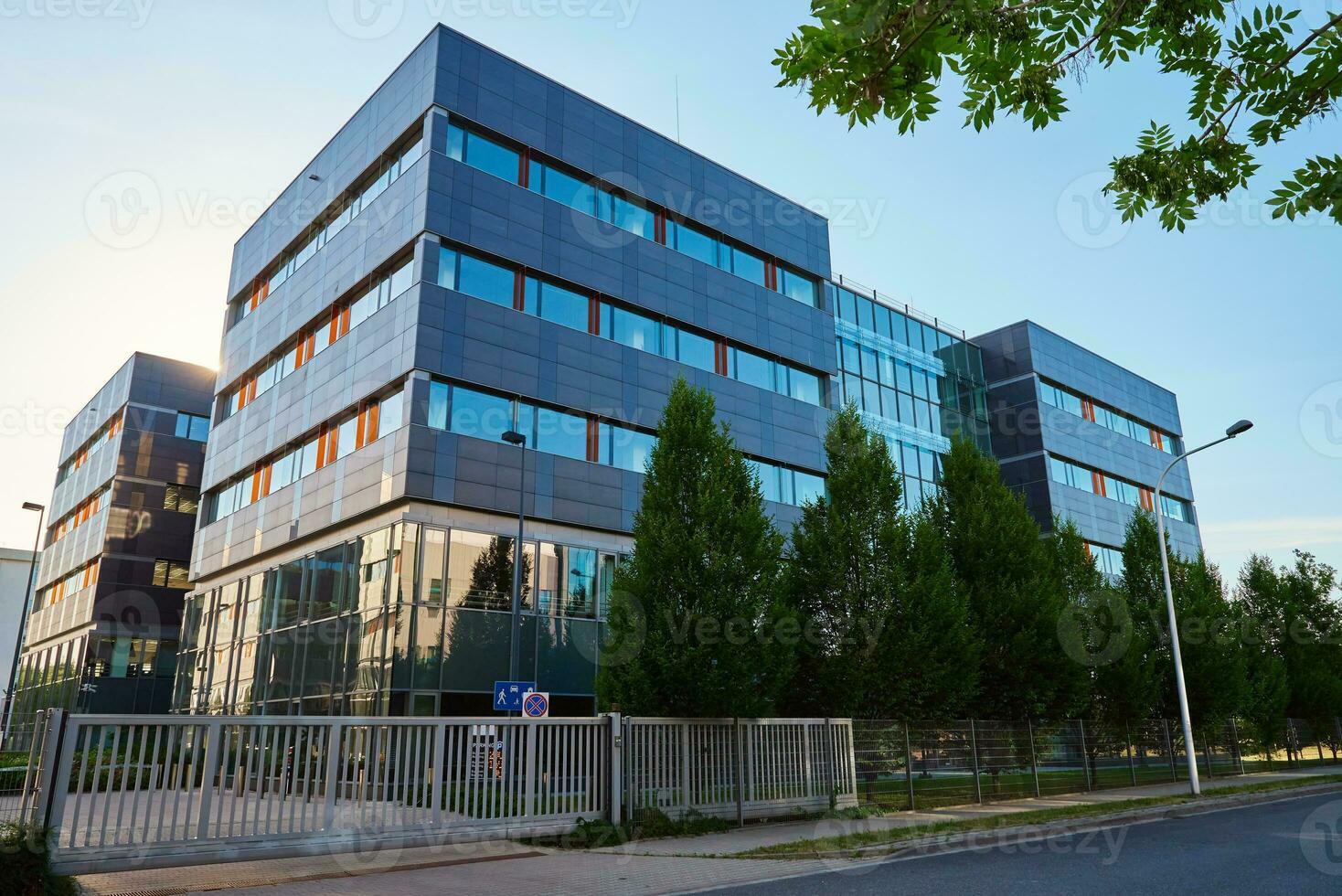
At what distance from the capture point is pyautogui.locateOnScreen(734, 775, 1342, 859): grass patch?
13344mm

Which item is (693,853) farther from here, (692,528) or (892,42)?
(892,42)

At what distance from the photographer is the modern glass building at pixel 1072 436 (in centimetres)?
4900

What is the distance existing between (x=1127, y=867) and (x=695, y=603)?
795 cm

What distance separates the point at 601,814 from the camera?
1502cm

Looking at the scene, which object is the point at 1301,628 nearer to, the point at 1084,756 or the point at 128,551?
the point at 1084,756

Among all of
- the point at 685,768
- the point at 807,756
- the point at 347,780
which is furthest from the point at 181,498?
the point at 347,780

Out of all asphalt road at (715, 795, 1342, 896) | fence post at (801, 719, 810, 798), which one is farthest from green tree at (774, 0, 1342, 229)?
fence post at (801, 719, 810, 798)

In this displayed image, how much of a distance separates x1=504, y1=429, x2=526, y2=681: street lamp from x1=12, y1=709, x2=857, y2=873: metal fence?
34.1ft

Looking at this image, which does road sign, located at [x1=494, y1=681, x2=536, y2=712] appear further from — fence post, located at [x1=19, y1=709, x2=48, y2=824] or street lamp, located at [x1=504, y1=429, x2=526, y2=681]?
fence post, located at [x1=19, y1=709, x2=48, y2=824]

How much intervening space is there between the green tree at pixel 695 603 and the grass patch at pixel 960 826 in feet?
10.8

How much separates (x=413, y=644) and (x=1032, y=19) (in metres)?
23.9

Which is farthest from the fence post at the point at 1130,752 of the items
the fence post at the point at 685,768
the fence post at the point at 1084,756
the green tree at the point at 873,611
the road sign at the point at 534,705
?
the road sign at the point at 534,705

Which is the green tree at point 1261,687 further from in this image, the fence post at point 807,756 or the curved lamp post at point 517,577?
the curved lamp post at point 517,577

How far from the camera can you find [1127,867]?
11.6 metres
